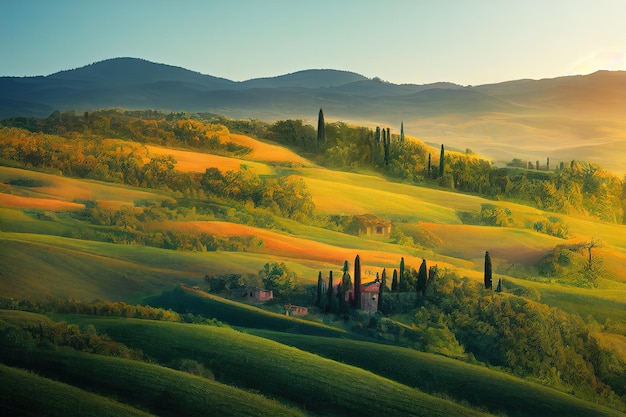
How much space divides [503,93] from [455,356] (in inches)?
983

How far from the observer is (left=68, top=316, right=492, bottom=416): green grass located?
827 inches

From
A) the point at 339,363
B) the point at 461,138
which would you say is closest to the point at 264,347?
the point at 339,363

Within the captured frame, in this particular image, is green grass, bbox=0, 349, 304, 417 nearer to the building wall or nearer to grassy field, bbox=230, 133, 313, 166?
the building wall

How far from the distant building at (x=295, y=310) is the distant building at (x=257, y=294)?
60cm

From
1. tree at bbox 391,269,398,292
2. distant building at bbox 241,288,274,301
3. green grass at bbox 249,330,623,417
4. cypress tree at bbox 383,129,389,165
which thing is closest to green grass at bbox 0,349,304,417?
green grass at bbox 249,330,623,417

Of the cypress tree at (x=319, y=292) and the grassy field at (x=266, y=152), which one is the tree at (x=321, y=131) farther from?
the cypress tree at (x=319, y=292)

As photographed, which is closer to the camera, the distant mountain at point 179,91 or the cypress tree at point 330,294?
the cypress tree at point 330,294

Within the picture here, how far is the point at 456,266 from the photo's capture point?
102ft

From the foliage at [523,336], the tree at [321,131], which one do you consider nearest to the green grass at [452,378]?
the foliage at [523,336]

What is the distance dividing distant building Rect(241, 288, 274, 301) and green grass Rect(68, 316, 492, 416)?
314 centimetres

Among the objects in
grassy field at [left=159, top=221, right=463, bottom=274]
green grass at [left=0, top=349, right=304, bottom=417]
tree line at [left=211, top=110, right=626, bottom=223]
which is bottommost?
green grass at [left=0, top=349, right=304, bottom=417]

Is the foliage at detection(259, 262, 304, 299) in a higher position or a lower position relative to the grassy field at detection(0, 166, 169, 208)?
lower

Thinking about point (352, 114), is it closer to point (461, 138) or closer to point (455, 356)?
point (461, 138)

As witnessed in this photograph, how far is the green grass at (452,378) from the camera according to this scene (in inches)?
882
